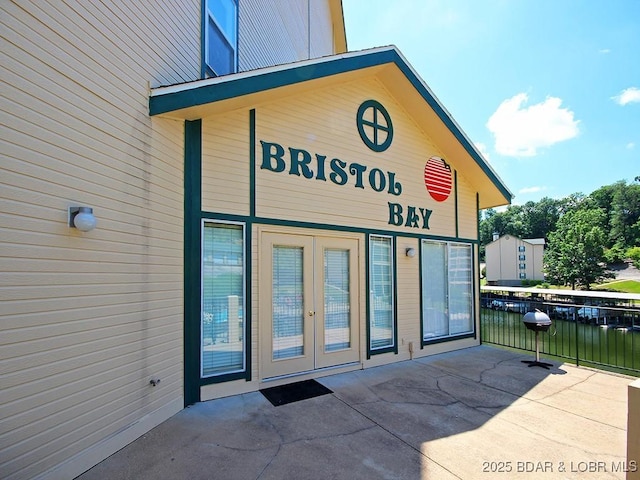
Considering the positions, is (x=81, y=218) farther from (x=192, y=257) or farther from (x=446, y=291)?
(x=446, y=291)

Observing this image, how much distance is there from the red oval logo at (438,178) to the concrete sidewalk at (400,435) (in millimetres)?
3883

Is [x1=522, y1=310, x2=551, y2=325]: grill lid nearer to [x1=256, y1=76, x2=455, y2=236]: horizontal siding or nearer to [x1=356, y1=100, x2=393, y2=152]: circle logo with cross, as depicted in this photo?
[x1=256, y1=76, x2=455, y2=236]: horizontal siding

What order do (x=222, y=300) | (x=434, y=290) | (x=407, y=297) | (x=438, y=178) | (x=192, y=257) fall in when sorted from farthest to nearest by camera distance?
1. (x=438, y=178)
2. (x=434, y=290)
3. (x=407, y=297)
4. (x=222, y=300)
5. (x=192, y=257)

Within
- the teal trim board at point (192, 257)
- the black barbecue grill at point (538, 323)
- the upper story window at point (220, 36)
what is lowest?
the black barbecue grill at point (538, 323)

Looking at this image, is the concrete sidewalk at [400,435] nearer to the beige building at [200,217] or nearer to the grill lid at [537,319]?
the beige building at [200,217]

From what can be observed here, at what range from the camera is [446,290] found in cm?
717

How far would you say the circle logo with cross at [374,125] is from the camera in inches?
240

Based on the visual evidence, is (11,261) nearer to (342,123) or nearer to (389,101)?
(342,123)

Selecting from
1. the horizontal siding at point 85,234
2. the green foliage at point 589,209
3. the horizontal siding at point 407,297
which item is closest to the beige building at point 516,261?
the green foliage at point 589,209

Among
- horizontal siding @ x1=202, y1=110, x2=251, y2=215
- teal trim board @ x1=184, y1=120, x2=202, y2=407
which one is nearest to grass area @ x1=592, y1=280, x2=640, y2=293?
horizontal siding @ x1=202, y1=110, x2=251, y2=215

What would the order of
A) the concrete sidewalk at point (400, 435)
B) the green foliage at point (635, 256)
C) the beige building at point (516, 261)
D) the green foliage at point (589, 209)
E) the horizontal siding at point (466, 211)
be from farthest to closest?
1. the green foliage at point (589, 209)
2. the beige building at point (516, 261)
3. the green foliage at point (635, 256)
4. the horizontal siding at point (466, 211)
5. the concrete sidewalk at point (400, 435)

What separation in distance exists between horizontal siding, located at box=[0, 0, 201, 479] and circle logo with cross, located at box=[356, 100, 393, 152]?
3350 millimetres

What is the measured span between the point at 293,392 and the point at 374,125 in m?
4.91

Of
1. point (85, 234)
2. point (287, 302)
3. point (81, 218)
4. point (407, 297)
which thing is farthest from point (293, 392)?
point (81, 218)
